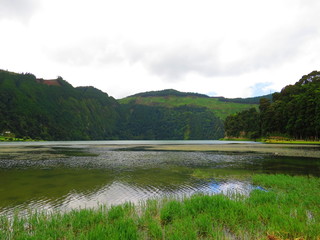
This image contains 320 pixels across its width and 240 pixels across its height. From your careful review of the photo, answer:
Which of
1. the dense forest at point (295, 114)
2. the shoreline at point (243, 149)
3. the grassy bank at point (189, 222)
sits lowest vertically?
the shoreline at point (243, 149)

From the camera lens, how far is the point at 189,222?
11.3 meters

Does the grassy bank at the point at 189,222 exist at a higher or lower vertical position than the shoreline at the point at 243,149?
higher

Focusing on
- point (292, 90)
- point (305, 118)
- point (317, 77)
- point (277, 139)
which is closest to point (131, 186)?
point (305, 118)

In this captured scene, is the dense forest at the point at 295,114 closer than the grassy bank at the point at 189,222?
No

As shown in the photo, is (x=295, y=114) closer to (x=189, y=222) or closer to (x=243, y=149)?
(x=243, y=149)

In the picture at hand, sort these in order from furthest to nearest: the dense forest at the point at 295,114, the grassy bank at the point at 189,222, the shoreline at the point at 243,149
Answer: the dense forest at the point at 295,114, the shoreline at the point at 243,149, the grassy bank at the point at 189,222

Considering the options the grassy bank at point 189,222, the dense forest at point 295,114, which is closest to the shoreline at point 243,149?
the dense forest at point 295,114

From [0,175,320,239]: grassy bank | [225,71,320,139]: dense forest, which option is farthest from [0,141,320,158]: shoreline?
[0,175,320,239]: grassy bank

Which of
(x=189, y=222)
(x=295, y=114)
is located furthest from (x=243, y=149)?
(x=189, y=222)

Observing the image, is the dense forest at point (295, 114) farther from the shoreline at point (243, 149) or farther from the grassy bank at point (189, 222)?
the grassy bank at point (189, 222)

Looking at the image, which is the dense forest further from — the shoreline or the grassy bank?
the grassy bank

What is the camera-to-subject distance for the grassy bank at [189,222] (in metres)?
9.91

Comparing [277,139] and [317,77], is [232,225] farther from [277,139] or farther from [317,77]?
[317,77]

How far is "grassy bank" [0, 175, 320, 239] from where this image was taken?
9914 mm
